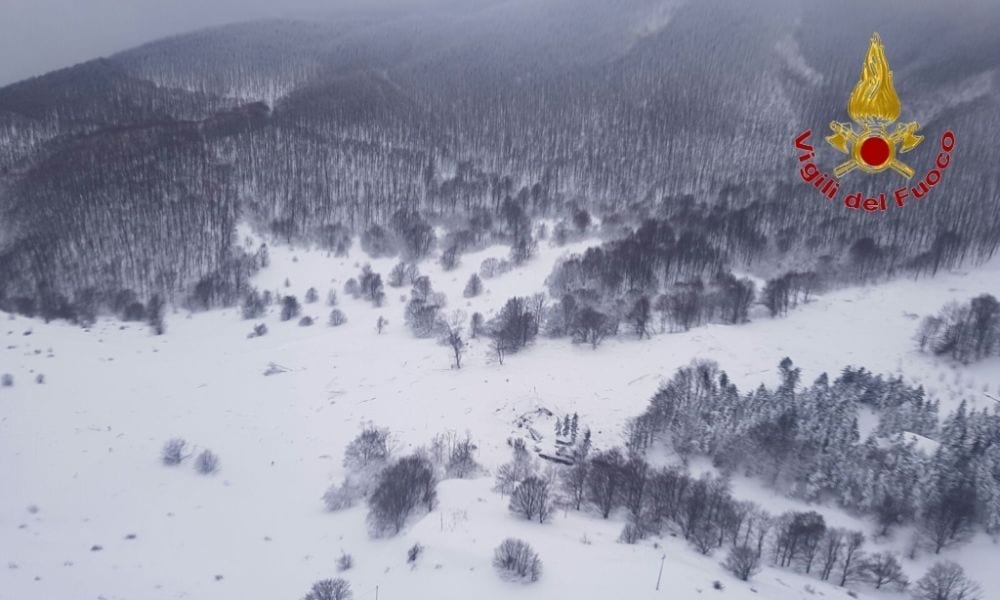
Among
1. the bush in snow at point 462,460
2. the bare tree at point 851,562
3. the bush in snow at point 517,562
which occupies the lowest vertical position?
the bush in snow at point 462,460

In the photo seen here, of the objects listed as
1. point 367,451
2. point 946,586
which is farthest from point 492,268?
point 946,586

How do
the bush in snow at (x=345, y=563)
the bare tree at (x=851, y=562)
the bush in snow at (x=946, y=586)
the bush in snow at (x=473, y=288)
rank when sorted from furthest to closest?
the bush in snow at (x=473, y=288), the bare tree at (x=851, y=562), the bush in snow at (x=946, y=586), the bush in snow at (x=345, y=563)

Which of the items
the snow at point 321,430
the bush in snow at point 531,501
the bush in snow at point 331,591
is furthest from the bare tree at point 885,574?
the bush in snow at point 331,591

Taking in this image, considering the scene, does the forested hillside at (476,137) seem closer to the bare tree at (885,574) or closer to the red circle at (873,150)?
the bare tree at (885,574)

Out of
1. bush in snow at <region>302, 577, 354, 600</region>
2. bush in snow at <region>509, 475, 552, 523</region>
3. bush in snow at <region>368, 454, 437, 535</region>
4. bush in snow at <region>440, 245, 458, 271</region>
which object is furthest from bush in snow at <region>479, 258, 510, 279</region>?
bush in snow at <region>302, 577, 354, 600</region>

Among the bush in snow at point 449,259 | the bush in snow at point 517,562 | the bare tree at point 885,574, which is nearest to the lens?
the bush in snow at point 517,562

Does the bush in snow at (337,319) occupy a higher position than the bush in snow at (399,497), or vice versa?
the bush in snow at (399,497)

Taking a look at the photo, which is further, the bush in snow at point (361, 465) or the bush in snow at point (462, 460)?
the bush in snow at point (462, 460)
